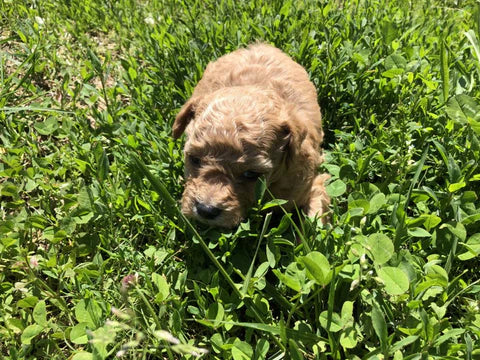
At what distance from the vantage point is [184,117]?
2711 mm

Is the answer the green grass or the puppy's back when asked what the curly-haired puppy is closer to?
the puppy's back

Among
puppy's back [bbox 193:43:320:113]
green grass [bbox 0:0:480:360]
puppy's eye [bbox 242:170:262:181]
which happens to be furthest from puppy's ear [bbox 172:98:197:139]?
puppy's eye [bbox 242:170:262:181]

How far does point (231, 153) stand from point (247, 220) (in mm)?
427

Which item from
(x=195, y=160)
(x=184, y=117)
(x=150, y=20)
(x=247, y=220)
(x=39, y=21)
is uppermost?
(x=39, y=21)

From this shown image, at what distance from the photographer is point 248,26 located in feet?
13.0

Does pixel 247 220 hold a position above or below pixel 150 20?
below

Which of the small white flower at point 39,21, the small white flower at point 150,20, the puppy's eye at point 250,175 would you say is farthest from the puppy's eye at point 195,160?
the small white flower at point 39,21

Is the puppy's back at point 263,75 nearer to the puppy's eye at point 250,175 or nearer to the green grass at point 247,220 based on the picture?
the green grass at point 247,220

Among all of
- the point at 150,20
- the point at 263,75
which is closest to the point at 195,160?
the point at 263,75

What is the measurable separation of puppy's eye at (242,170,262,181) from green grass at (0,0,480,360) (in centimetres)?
23

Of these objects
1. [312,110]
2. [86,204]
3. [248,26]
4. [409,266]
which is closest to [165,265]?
[86,204]

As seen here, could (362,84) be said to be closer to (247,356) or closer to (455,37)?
(455,37)

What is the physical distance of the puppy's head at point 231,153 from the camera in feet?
7.52

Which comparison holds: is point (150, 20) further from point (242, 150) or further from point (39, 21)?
point (242, 150)
